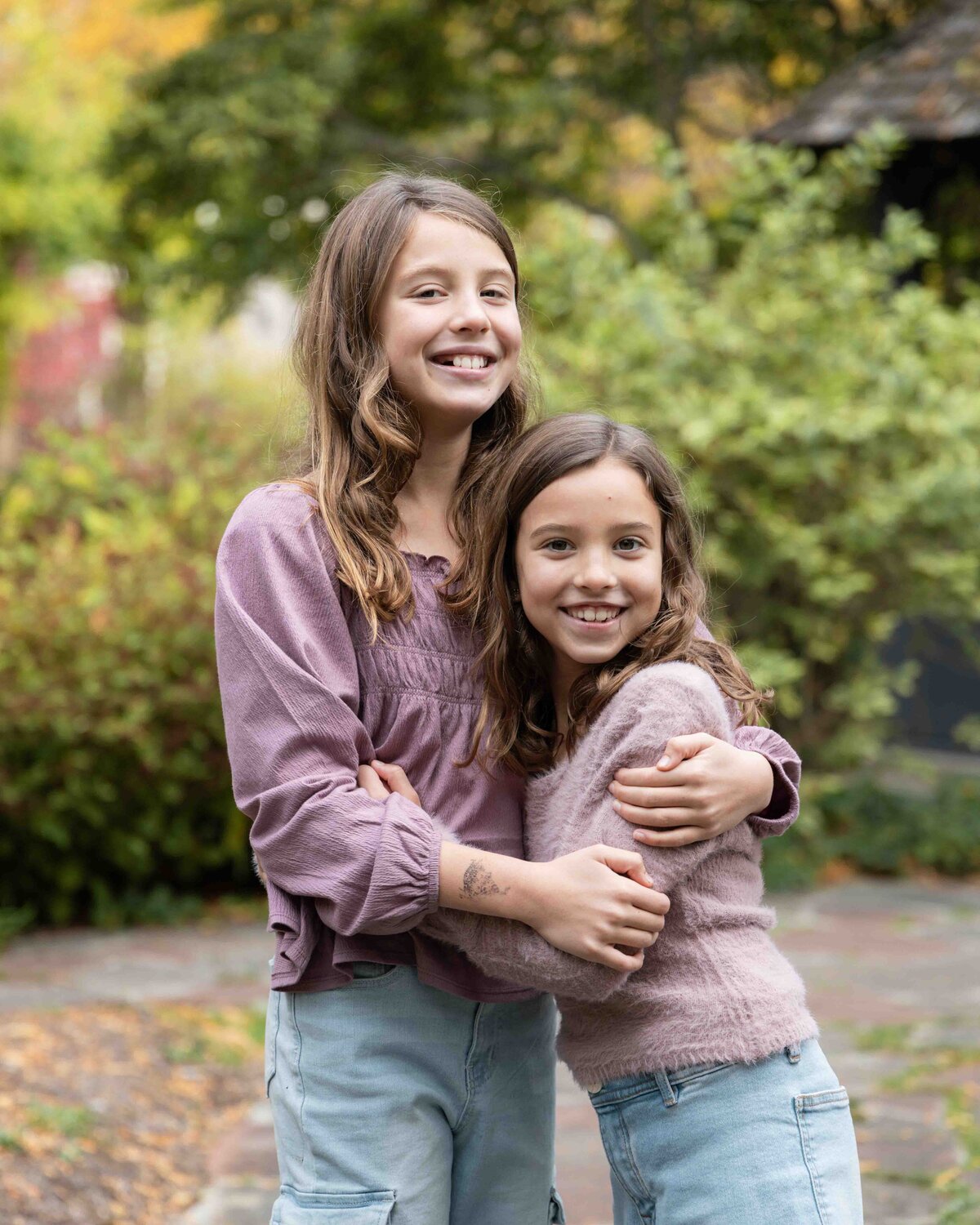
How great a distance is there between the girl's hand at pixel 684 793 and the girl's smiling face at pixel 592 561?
17 centimetres

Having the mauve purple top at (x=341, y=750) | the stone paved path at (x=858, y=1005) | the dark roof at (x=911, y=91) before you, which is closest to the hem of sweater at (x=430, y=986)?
the mauve purple top at (x=341, y=750)

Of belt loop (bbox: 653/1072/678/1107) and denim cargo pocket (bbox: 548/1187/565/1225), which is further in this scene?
denim cargo pocket (bbox: 548/1187/565/1225)

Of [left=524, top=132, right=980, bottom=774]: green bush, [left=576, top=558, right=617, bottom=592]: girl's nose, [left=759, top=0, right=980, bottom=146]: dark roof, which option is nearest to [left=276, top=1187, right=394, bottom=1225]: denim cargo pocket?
[left=576, top=558, right=617, bottom=592]: girl's nose

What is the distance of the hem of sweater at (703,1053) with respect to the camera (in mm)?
1680

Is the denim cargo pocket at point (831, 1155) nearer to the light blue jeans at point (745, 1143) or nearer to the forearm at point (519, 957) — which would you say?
the light blue jeans at point (745, 1143)

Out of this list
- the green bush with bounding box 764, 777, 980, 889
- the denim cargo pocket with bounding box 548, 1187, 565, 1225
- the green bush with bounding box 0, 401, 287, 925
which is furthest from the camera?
the green bush with bounding box 764, 777, 980, 889

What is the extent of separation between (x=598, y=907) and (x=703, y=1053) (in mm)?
221

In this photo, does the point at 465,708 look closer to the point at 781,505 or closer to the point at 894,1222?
the point at 894,1222

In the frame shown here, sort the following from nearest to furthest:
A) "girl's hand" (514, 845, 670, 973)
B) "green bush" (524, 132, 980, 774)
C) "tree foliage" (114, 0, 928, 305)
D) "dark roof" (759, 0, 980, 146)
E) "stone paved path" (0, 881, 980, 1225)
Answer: "girl's hand" (514, 845, 670, 973) → "stone paved path" (0, 881, 980, 1225) → "green bush" (524, 132, 980, 774) → "dark roof" (759, 0, 980, 146) → "tree foliage" (114, 0, 928, 305)

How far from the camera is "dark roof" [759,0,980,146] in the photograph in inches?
302

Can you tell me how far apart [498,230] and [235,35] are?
7930mm

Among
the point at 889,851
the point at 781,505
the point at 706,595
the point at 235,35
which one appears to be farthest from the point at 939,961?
the point at 235,35

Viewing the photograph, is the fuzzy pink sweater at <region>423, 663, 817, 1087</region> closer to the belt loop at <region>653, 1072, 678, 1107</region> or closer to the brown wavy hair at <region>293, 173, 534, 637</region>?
the belt loop at <region>653, 1072, 678, 1107</region>

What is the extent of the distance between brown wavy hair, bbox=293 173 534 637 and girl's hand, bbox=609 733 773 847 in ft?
1.19
